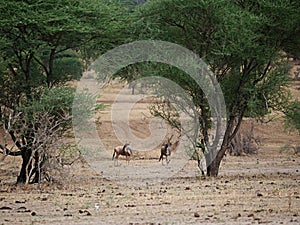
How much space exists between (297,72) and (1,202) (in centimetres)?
5141

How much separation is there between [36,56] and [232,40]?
6.88 meters

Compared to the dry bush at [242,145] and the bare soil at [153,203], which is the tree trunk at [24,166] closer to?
the bare soil at [153,203]

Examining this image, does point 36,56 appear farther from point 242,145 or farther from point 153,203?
point 242,145

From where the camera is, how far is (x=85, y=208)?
46.5 feet

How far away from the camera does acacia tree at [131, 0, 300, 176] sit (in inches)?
829

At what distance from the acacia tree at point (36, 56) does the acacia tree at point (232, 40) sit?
1.78 m

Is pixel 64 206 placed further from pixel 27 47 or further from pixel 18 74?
pixel 18 74

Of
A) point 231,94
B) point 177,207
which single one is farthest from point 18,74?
point 177,207

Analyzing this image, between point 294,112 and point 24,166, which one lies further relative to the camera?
point 294,112

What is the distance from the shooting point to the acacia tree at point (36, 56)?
65.7 ft

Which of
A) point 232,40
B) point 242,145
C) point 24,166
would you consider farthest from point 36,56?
point 242,145

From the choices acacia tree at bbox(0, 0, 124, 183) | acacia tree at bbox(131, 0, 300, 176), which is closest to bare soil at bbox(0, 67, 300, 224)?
acacia tree at bbox(0, 0, 124, 183)

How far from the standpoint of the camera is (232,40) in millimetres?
21125

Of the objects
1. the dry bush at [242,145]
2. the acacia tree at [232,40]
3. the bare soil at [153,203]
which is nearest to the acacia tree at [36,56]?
the bare soil at [153,203]
